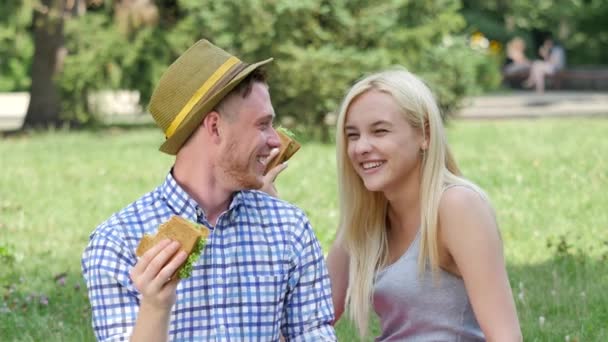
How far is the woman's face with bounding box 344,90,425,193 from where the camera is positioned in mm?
3994

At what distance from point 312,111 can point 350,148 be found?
11917 millimetres

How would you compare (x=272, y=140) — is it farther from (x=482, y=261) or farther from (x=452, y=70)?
(x=452, y=70)

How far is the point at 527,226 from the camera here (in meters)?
8.52

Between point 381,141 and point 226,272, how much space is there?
976 mm

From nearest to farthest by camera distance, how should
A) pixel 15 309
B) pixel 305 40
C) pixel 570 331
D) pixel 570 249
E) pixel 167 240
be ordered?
pixel 167 240, pixel 570 331, pixel 15 309, pixel 570 249, pixel 305 40

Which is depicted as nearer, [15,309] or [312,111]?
[15,309]

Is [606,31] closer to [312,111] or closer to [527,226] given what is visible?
[312,111]

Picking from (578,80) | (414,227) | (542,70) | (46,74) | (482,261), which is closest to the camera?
(482,261)

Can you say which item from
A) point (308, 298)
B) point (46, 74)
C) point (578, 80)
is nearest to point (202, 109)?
point (308, 298)

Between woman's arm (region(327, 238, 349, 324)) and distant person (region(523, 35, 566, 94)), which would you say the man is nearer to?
woman's arm (region(327, 238, 349, 324))

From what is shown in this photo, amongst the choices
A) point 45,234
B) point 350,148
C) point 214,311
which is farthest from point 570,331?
point 45,234

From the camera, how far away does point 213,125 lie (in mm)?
3139

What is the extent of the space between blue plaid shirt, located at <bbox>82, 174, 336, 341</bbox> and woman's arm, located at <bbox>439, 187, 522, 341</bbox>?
2.17ft

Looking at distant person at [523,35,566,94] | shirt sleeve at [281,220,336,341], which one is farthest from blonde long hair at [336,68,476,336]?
distant person at [523,35,566,94]
